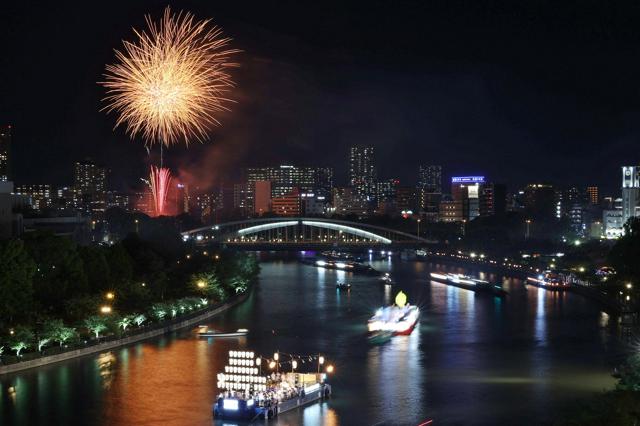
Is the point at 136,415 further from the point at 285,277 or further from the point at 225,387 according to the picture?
the point at 285,277

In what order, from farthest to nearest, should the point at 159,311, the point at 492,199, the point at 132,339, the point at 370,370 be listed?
1. the point at 492,199
2. the point at 159,311
3. the point at 132,339
4. the point at 370,370

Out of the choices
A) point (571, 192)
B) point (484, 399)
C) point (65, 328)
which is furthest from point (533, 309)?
point (571, 192)

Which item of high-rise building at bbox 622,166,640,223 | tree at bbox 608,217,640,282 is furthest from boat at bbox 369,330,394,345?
high-rise building at bbox 622,166,640,223

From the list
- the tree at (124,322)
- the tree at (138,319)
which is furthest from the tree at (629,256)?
the tree at (124,322)

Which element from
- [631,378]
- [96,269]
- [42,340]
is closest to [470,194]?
[96,269]

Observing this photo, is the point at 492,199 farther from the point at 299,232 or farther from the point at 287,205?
the point at 299,232

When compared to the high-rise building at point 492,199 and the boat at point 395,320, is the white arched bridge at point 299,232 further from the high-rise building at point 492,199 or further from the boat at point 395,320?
the boat at point 395,320

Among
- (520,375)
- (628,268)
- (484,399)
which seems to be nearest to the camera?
(484,399)
